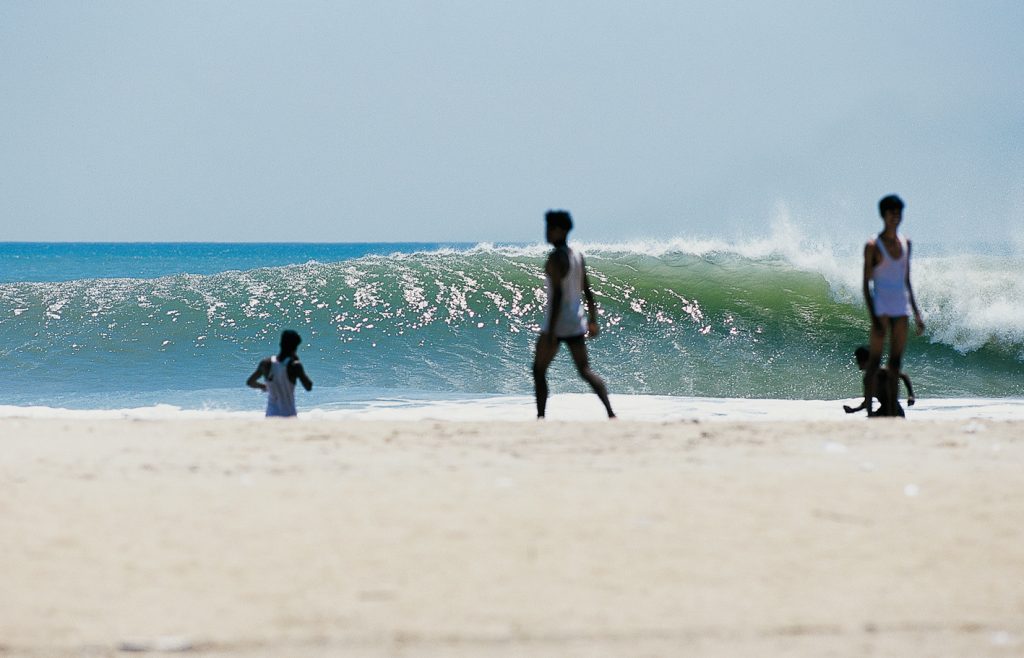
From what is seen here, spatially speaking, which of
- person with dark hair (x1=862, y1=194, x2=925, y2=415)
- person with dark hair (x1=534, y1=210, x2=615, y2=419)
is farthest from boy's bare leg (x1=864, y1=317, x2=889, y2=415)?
person with dark hair (x1=534, y1=210, x2=615, y2=419)

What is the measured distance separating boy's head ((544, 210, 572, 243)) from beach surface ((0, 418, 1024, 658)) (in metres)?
1.91

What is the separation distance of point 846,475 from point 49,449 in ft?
12.8

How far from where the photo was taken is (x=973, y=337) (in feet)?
56.2

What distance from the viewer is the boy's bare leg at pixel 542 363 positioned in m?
7.50

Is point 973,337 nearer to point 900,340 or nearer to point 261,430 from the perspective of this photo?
point 900,340

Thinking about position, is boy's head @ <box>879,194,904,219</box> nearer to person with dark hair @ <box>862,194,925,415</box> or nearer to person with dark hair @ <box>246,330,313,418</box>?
person with dark hair @ <box>862,194,925,415</box>

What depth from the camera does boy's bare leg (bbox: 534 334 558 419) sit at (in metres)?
7.50

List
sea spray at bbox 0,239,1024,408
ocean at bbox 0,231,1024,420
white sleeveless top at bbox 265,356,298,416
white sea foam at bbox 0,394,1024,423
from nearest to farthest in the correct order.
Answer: white sleeveless top at bbox 265,356,298,416 < white sea foam at bbox 0,394,1024,423 < ocean at bbox 0,231,1024,420 < sea spray at bbox 0,239,1024,408

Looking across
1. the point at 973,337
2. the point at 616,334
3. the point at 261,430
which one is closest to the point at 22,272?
the point at 616,334

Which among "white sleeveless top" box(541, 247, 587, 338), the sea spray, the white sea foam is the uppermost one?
"white sleeveless top" box(541, 247, 587, 338)

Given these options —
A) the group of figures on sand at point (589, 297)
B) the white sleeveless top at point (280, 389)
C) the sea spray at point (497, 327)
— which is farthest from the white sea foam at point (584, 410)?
the group of figures on sand at point (589, 297)

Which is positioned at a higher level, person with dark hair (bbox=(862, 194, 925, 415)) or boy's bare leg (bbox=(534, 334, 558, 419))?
person with dark hair (bbox=(862, 194, 925, 415))

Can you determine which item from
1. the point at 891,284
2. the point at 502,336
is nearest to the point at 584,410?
the point at 891,284

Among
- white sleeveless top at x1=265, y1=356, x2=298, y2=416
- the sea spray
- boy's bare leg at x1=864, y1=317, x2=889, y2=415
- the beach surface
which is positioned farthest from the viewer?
the sea spray
